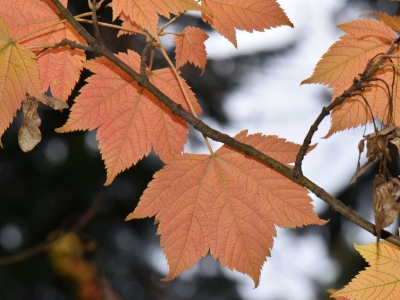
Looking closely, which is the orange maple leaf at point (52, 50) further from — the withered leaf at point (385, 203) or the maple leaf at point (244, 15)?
the withered leaf at point (385, 203)

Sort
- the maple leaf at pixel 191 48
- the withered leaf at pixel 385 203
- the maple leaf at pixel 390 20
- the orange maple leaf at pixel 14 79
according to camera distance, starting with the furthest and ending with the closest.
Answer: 1. the maple leaf at pixel 191 48
2. the orange maple leaf at pixel 14 79
3. the withered leaf at pixel 385 203
4. the maple leaf at pixel 390 20

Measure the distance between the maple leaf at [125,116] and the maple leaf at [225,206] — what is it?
0.31 ft

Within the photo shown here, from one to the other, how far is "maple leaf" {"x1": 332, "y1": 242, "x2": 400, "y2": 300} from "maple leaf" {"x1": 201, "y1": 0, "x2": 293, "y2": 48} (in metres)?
0.60

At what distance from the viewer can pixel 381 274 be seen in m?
1.17

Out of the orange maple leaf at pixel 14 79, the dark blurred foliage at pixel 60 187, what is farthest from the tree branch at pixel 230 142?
the dark blurred foliage at pixel 60 187

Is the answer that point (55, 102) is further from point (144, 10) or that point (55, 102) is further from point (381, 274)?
point (381, 274)

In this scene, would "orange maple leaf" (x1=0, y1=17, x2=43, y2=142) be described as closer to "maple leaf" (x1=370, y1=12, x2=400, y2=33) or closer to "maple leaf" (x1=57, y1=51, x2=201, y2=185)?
"maple leaf" (x1=57, y1=51, x2=201, y2=185)

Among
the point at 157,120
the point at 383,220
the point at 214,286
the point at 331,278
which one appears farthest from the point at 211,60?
the point at 331,278

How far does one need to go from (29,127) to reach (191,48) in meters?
0.49

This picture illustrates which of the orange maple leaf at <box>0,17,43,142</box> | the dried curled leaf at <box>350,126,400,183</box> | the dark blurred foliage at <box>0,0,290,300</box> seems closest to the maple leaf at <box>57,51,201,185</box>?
the orange maple leaf at <box>0,17,43,142</box>

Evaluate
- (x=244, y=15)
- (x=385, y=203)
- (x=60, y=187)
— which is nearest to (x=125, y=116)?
(x=244, y=15)

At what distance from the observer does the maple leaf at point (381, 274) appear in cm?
115

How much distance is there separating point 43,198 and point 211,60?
7.58 feet

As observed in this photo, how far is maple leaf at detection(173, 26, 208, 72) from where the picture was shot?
4.30ft
